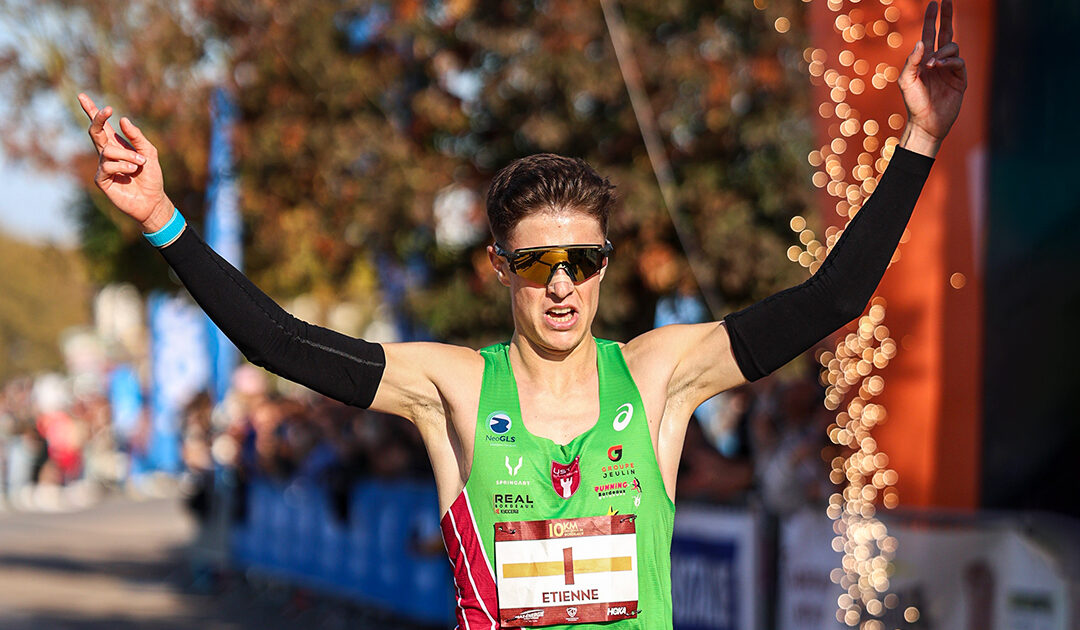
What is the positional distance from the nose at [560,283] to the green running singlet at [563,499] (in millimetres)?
303

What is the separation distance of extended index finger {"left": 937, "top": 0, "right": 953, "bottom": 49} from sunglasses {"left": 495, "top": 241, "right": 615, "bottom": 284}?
93 centimetres

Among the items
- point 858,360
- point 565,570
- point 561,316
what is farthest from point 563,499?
point 858,360

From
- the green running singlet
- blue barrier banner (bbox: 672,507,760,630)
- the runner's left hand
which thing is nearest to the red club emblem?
the green running singlet

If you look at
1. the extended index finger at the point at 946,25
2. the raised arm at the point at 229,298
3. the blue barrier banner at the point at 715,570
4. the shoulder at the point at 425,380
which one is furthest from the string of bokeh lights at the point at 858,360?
the raised arm at the point at 229,298

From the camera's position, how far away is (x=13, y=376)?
7350 cm

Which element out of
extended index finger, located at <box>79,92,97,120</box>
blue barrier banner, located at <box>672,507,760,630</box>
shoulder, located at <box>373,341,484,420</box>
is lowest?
blue barrier banner, located at <box>672,507,760,630</box>

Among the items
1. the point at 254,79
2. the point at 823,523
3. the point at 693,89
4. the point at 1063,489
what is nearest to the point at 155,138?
the point at 254,79

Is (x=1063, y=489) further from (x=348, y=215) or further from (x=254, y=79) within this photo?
(x=254, y=79)

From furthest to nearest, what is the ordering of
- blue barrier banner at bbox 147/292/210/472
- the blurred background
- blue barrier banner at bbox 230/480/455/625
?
blue barrier banner at bbox 147/292/210/472 < blue barrier banner at bbox 230/480/455/625 < the blurred background

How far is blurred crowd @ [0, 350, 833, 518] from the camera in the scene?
7566 millimetres

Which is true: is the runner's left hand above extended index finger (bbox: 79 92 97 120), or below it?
above

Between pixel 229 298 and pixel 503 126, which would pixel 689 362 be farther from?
pixel 503 126

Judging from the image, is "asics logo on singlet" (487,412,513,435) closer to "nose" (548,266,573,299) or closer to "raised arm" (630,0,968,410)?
"nose" (548,266,573,299)

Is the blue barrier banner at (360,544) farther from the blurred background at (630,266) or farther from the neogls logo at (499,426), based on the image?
the neogls logo at (499,426)
